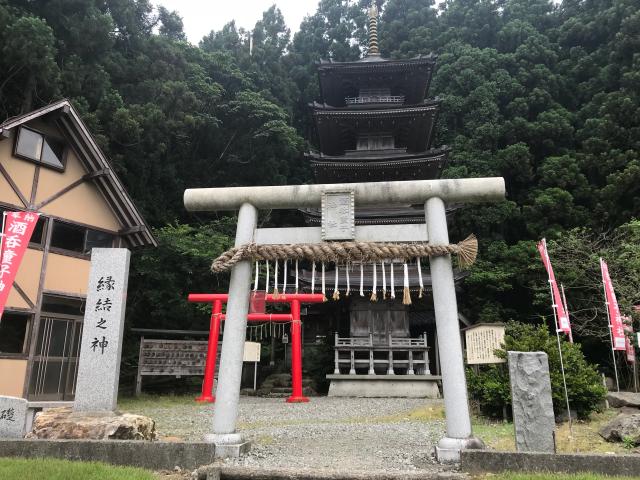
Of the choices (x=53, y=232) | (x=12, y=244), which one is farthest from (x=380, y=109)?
(x=12, y=244)

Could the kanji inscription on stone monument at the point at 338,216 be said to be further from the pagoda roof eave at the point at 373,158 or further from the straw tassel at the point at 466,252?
the pagoda roof eave at the point at 373,158

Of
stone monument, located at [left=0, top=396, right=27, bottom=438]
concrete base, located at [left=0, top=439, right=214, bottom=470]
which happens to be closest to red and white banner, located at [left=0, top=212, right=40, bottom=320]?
stone monument, located at [left=0, top=396, right=27, bottom=438]

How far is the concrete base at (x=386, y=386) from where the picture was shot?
1614cm

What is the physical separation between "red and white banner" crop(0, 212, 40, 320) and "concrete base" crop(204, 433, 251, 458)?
250 inches

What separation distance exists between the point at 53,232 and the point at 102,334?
22.1 ft

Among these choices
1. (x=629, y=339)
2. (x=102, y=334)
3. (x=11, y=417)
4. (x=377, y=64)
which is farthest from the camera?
(x=377, y=64)

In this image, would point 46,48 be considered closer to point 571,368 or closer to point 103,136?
point 103,136

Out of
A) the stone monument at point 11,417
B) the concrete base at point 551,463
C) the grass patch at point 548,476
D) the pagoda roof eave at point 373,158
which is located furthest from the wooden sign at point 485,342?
the pagoda roof eave at point 373,158

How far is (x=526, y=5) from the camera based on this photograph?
36750 millimetres

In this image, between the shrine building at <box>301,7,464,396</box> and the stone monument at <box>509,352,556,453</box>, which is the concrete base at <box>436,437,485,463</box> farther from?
the shrine building at <box>301,7,464,396</box>

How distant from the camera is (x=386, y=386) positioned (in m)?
16.3

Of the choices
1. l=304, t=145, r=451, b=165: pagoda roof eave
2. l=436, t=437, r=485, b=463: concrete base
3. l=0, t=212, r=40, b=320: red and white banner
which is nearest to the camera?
l=436, t=437, r=485, b=463: concrete base

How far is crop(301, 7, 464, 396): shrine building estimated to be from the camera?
16656 mm

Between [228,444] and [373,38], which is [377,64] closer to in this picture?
[373,38]
